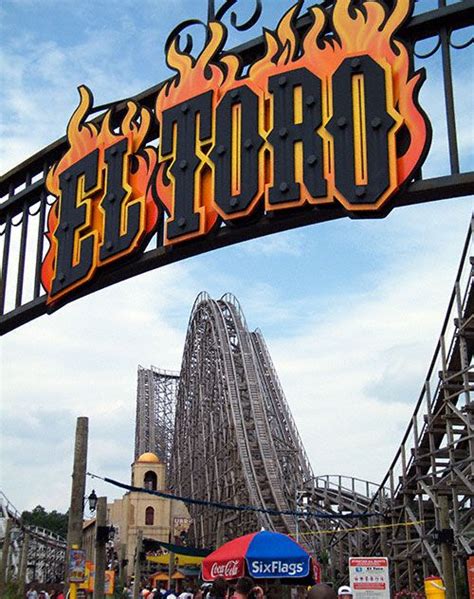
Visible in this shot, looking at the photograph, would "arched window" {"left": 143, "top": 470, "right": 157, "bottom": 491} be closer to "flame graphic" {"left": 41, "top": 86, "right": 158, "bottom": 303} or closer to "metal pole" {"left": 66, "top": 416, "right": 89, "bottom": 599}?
"metal pole" {"left": 66, "top": 416, "right": 89, "bottom": 599}

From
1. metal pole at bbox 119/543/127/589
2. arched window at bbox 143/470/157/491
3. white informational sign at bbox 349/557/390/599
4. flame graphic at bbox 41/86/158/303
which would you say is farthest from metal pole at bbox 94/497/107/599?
arched window at bbox 143/470/157/491

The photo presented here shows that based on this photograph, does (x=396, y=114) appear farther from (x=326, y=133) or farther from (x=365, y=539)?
(x=365, y=539)

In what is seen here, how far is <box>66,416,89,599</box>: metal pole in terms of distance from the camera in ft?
34.1

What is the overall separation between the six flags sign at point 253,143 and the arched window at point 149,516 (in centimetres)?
5104

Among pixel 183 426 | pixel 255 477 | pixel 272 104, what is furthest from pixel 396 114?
pixel 183 426

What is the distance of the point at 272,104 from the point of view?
639cm

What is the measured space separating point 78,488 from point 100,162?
4567mm

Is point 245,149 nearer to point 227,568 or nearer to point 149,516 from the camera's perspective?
point 227,568

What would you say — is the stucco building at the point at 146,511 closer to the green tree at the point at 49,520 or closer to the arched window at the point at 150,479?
the arched window at the point at 150,479

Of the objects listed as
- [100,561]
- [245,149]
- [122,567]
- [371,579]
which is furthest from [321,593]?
[122,567]

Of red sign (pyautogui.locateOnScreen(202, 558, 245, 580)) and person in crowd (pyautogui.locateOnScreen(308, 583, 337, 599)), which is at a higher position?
red sign (pyautogui.locateOnScreen(202, 558, 245, 580))

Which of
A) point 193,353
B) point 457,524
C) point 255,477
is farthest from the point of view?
point 193,353

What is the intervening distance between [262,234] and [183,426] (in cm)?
4190

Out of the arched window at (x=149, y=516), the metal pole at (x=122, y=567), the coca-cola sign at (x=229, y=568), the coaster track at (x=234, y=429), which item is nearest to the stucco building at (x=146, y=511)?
the arched window at (x=149, y=516)
